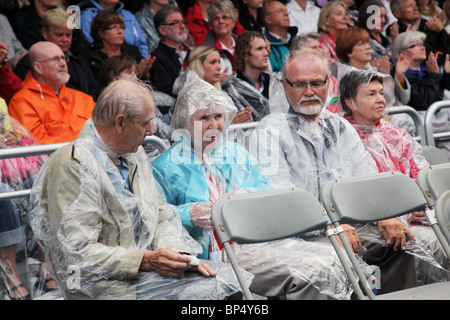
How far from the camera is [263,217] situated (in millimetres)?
2621

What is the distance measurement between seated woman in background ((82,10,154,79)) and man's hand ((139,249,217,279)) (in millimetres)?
2804

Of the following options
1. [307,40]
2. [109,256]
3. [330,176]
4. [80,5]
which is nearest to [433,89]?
[307,40]

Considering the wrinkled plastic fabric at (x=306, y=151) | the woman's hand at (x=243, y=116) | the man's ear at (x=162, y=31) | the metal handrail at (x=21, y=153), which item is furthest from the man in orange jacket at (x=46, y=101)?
the wrinkled plastic fabric at (x=306, y=151)

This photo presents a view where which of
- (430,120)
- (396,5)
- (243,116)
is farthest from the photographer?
(396,5)

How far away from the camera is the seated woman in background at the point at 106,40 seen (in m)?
5.05

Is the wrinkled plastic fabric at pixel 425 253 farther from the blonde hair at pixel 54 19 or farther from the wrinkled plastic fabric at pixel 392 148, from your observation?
the blonde hair at pixel 54 19

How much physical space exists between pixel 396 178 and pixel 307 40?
284 centimetres

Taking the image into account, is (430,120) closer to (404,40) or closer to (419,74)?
(419,74)

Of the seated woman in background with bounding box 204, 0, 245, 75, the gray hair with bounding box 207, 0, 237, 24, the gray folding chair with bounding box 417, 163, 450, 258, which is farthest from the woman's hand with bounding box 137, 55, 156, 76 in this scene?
the gray folding chair with bounding box 417, 163, 450, 258

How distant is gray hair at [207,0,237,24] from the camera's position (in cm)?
593

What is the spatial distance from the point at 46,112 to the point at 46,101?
10 centimetres

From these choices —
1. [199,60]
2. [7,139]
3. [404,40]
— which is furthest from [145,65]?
[404,40]

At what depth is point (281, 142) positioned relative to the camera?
11.1ft
